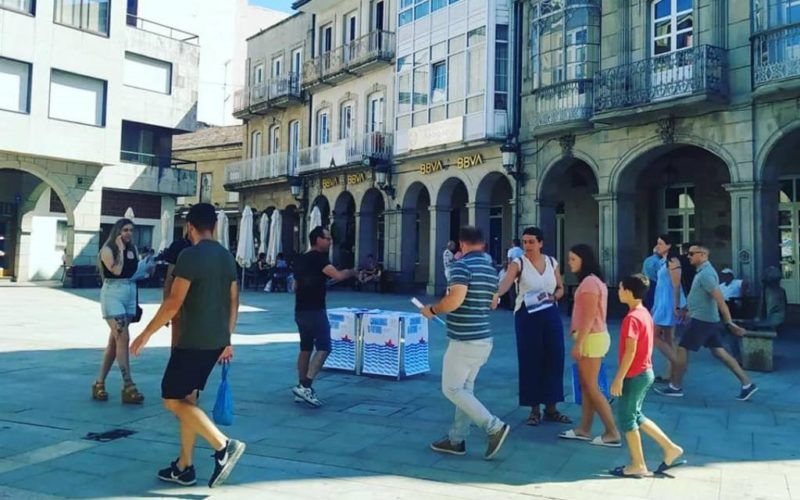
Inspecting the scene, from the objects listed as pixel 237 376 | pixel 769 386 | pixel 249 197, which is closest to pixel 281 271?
pixel 249 197

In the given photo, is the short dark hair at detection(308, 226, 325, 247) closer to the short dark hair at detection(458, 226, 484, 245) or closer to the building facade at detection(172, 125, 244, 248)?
the short dark hair at detection(458, 226, 484, 245)

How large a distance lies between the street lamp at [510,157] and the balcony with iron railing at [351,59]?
778cm

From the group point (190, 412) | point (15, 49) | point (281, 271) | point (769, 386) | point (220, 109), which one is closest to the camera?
point (190, 412)

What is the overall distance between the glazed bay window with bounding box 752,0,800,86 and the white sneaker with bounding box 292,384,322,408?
37.8 feet

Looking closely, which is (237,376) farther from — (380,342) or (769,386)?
(769,386)

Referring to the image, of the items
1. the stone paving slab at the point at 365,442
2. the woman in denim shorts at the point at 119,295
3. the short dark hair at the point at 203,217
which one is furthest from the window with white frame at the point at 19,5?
the short dark hair at the point at 203,217

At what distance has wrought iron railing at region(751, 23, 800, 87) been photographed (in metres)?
13.3

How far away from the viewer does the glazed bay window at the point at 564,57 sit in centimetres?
1764

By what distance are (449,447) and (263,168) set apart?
2883 centimetres

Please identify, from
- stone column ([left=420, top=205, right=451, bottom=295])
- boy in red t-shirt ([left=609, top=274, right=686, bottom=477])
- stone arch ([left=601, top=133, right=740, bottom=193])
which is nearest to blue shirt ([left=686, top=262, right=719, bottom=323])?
boy in red t-shirt ([left=609, top=274, right=686, bottom=477])

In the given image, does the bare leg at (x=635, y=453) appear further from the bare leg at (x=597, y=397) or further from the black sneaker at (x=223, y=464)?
the black sneaker at (x=223, y=464)

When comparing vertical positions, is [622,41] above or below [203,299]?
above

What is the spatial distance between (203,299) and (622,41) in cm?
1514

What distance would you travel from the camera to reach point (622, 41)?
1689cm
